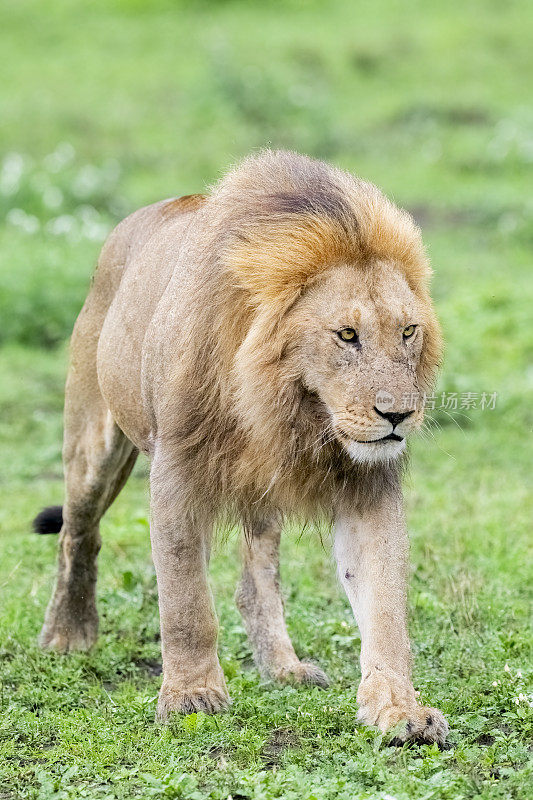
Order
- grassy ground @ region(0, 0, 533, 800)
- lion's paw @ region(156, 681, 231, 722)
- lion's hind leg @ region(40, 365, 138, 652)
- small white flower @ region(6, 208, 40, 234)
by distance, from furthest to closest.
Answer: small white flower @ region(6, 208, 40, 234) → lion's hind leg @ region(40, 365, 138, 652) → lion's paw @ region(156, 681, 231, 722) → grassy ground @ region(0, 0, 533, 800)

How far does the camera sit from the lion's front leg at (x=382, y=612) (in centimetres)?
357

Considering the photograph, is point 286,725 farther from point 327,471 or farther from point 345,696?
point 327,471

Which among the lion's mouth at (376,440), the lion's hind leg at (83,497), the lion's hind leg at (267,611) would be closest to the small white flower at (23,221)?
the lion's hind leg at (83,497)

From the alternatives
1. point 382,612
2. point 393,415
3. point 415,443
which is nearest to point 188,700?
point 382,612

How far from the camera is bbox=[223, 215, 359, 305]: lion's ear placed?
11.7ft

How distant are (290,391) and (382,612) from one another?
0.67 meters

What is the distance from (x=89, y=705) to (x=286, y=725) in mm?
724

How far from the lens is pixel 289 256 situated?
11.7 feet

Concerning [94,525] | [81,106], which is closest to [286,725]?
[94,525]

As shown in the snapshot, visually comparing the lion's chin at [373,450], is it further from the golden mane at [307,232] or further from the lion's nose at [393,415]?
the golden mane at [307,232]

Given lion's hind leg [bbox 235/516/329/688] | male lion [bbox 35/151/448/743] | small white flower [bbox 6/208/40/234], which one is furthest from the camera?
small white flower [bbox 6/208/40/234]

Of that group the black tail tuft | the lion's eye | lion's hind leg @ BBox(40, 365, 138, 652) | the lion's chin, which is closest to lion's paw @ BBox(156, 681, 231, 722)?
the lion's chin

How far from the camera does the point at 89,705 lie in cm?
429

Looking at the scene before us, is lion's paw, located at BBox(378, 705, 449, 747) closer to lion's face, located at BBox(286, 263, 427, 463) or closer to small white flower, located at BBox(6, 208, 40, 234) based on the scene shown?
lion's face, located at BBox(286, 263, 427, 463)
